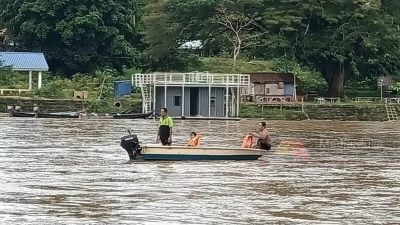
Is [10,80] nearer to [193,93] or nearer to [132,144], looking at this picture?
[193,93]

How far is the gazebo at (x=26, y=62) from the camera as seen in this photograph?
238 feet

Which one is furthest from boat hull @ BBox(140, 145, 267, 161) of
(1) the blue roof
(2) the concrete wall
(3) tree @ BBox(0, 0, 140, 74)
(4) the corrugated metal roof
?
(3) tree @ BBox(0, 0, 140, 74)

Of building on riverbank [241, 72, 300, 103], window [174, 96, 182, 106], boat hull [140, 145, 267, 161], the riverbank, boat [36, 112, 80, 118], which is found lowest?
boat hull [140, 145, 267, 161]

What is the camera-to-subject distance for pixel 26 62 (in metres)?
73.4

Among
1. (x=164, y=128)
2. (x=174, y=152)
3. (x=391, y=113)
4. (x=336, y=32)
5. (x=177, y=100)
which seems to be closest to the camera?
(x=174, y=152)

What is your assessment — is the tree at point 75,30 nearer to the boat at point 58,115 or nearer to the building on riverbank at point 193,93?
the building on riverbank at point 193,93

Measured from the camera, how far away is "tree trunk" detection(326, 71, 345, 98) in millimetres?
74625

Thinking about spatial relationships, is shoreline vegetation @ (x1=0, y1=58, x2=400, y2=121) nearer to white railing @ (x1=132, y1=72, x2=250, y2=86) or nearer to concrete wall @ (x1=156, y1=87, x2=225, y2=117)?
concrete wall @ (x1=156, y1=87, x2=225, y2=117)

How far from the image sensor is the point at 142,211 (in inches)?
727

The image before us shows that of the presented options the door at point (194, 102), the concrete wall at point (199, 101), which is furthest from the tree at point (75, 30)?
the door at point (194, 102)

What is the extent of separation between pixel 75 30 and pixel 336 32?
808 inches

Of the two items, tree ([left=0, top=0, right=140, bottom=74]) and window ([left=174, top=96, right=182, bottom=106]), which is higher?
tree ([left=0, top=0, right=140, bottom=74])

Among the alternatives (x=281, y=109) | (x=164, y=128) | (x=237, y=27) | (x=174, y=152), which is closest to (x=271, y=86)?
(x=237, y=27)

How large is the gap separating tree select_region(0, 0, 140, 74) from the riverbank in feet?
29.2
